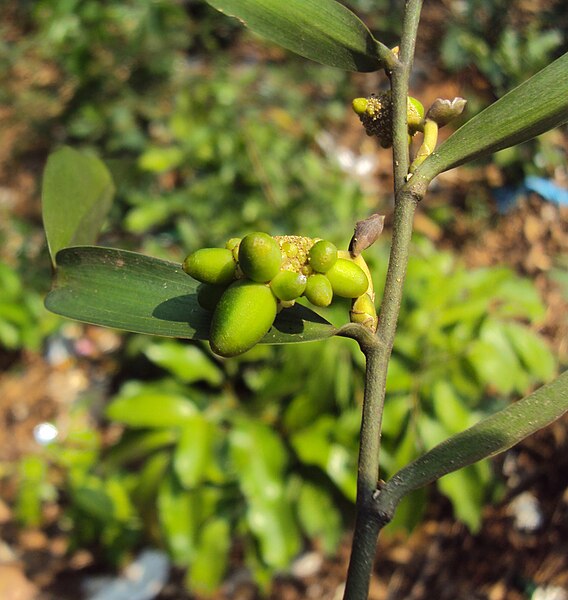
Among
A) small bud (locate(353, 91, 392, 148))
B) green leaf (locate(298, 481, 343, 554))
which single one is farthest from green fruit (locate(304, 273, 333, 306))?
green leaf (locate(298, 481, 343, 554))

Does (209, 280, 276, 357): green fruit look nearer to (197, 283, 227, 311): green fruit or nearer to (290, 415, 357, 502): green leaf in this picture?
(197, 283, 227, 311): green fruit

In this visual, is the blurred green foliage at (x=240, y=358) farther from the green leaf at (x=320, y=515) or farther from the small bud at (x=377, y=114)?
the small bud at (x=377, y=114)

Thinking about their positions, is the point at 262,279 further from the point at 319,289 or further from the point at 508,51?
the point at 508,51

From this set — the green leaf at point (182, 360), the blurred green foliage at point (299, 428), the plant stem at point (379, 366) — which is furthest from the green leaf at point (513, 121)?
the green leaf at point (182, 360)

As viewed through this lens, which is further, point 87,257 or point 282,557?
point 282,557

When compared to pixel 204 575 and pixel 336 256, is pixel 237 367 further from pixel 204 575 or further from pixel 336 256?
pixel 336 256

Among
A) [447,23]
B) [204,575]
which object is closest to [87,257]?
[204,575]

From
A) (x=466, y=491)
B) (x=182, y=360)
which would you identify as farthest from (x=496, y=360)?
(x=182, y=360)
